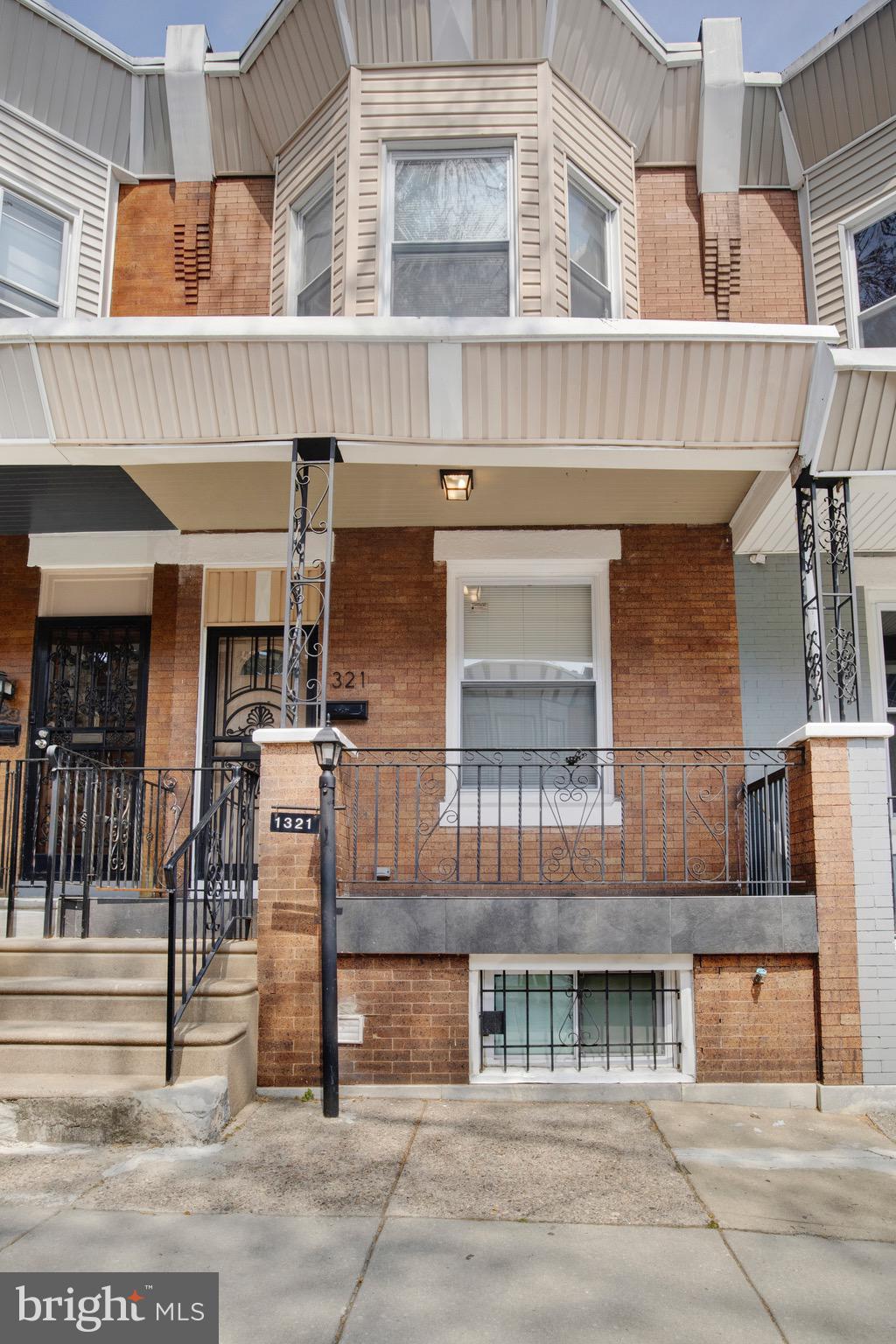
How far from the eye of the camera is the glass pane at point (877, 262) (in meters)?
8.35

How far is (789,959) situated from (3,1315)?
174 inches

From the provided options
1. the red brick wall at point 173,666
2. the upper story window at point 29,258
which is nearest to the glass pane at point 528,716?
the red brick wall at point 173,666

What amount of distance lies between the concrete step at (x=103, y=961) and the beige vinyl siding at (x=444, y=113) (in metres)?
5.44

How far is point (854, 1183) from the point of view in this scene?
15.0 ft

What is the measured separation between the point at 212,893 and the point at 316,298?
193 inches

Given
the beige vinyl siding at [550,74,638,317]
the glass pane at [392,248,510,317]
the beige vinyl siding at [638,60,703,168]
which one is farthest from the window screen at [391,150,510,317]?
the beige vinyl siding at [638,60,703,168]

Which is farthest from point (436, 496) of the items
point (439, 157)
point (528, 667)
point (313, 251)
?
point (439, 157)

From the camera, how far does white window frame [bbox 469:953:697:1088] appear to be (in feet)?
19.8

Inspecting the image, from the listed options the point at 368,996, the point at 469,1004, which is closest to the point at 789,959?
the point at 469,1004

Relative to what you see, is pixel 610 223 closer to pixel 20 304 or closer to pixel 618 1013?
pixel 20 304

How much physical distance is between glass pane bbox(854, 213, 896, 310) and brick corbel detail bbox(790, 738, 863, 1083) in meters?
4.02

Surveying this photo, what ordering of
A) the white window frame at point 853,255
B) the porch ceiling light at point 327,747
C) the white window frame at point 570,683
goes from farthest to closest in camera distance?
the white window frame at point 853,255, the white window frame at point 570,683, the porch ceiling light at point 327,747

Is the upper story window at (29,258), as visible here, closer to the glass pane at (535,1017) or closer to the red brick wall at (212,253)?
the red brick wall at (212,253)

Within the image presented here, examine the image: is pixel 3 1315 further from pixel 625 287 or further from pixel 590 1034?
pixel 625 287
